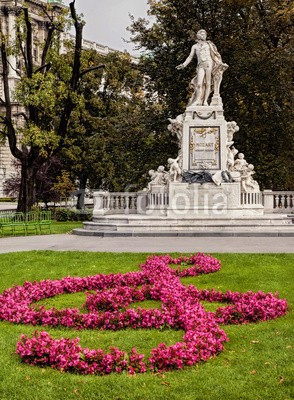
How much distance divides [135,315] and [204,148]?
49.5 ft

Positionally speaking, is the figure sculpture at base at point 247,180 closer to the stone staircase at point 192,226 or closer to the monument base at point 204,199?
the monument base at point 204,199

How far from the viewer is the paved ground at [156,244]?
1407 cm

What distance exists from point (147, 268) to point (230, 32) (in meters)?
25.1

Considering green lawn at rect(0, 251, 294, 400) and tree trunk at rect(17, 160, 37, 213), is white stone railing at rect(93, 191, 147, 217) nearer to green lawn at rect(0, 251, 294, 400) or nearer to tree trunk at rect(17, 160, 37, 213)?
tree trunk at rect(17, 160, 37, 213)

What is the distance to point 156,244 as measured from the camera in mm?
15500

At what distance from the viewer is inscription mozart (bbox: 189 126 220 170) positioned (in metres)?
21.2

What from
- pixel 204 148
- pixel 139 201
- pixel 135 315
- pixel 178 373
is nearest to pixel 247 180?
pixel 204 148

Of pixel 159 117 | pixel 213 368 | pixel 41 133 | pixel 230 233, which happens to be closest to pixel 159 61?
pixel 159 117

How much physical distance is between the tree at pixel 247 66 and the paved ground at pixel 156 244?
50.4 feet

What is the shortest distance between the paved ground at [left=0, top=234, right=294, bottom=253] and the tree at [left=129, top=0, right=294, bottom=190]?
605 inches

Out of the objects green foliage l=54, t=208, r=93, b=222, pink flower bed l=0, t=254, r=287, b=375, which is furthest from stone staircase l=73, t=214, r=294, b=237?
green foliage l=54, t=208, r=93, b=222

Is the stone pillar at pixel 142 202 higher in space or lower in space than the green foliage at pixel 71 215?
higher

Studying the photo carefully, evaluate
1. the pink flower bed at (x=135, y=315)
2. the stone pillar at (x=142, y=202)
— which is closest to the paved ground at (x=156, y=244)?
the pink flower bed at (x=135, y=315)

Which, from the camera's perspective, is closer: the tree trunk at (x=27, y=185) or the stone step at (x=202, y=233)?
the stone step at (x=202, y=233)
